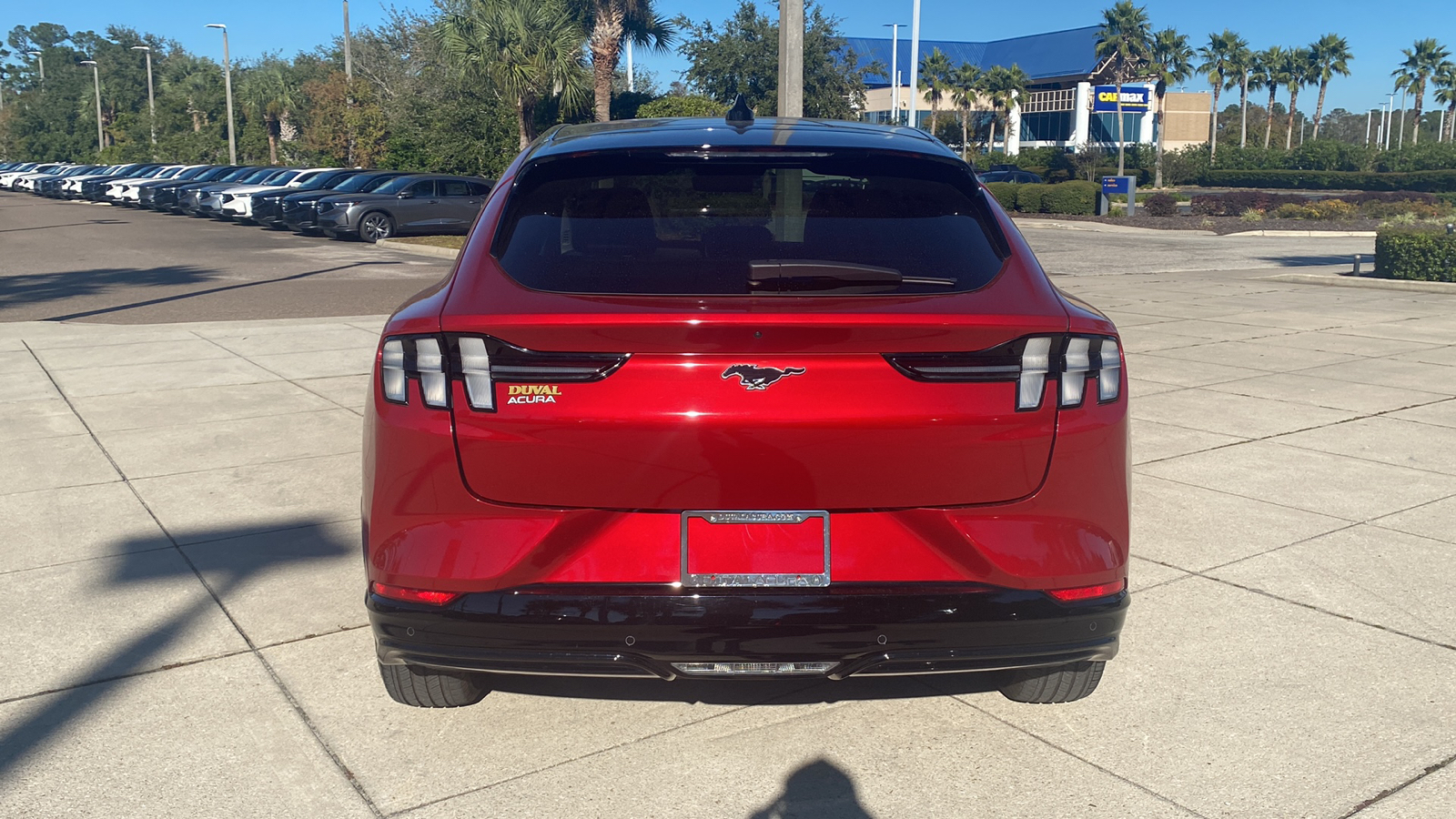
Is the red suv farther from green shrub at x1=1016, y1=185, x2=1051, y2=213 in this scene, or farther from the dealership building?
the dealership building

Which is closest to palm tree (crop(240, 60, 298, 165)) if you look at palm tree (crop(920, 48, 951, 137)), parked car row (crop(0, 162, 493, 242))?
parked car row (crop(0, 162, 493, 242))

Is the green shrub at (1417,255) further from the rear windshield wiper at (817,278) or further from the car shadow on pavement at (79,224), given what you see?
the car shadow on pavement at (79,224)

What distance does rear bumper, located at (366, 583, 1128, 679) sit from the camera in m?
2.95

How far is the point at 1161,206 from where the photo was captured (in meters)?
37.3

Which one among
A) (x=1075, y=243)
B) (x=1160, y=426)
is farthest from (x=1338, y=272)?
(x=1160, y=426)

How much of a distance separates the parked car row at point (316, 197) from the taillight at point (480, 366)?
49.8 feet

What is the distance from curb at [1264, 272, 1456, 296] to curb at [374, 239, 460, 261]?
552 inches

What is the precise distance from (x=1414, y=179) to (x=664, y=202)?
66.4 metres

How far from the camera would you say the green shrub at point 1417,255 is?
57.0 ft

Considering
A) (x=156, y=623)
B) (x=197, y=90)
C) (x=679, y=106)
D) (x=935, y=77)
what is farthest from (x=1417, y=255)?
(x=197, y=90)

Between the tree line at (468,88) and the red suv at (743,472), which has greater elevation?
the tree line at (468,88)

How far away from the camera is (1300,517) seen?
5.76m

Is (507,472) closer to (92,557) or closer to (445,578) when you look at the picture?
(445,578)

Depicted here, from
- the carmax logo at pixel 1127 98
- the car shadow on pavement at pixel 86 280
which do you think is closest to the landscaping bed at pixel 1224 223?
the carmax logo at pixel 1127 98
